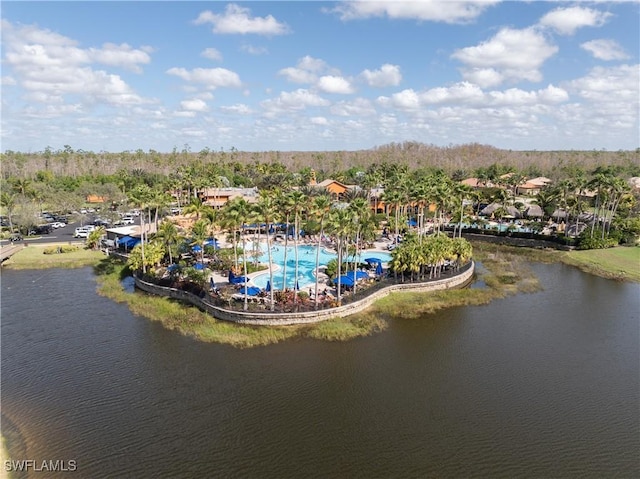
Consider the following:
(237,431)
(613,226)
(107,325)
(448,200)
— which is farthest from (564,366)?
(613,226)

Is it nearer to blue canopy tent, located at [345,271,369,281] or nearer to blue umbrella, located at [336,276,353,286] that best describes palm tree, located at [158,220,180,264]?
blue umbrella, located at [336,276,353,286]

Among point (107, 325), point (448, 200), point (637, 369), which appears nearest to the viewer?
point (637, 369)

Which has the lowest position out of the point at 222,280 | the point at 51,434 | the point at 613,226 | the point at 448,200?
the point at 51,434

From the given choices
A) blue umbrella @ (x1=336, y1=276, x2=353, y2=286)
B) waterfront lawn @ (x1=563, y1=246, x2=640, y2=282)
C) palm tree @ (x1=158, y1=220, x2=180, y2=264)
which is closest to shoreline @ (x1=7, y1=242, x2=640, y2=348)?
waterfront lawn @ (x1=563, y1=246, x2=640, y2=282)

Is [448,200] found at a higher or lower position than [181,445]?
higher

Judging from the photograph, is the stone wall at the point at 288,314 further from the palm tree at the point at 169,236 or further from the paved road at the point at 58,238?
the paved road at the point at 58,238

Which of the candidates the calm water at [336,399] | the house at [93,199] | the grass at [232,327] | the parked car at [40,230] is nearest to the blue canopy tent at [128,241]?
the grass at [232,327]

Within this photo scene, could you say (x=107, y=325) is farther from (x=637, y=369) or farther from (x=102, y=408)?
(x=637, y=369)
